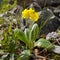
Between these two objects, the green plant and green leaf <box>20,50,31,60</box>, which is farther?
the green plant

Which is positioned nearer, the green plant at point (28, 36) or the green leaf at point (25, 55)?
the green leaf at point (25, 55)

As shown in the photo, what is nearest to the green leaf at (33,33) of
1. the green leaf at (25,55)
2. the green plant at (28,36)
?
the green plant at (28,36)

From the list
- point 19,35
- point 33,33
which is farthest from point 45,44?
point 19,35

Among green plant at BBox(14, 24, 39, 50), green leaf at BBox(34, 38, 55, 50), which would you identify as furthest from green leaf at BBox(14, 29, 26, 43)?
green leaf at BBox(34, 38, 55, 50)

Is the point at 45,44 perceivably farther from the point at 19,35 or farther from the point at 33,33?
the point at 19,35

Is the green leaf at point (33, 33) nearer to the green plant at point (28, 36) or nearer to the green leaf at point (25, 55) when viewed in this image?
the green plant at point (28, 36)

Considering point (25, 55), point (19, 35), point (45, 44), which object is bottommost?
point (25, 55)

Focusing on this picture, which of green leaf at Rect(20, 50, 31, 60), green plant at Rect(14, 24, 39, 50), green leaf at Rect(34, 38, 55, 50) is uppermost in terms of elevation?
green plant at Rect(14, 24, 39, 50)

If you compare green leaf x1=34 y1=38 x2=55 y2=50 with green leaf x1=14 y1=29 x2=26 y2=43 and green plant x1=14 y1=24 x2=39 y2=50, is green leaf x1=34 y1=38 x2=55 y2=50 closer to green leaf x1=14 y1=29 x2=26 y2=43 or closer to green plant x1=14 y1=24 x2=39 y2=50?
green plant x1=14 y1=24 x2=39 y2=50

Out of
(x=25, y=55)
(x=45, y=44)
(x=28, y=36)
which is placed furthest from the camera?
(x=28, y=36)

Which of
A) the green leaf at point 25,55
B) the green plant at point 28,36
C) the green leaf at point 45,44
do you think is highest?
the green plant at point 28,36

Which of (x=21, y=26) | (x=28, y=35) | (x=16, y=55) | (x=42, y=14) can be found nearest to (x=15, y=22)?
(x=21, y=26)
